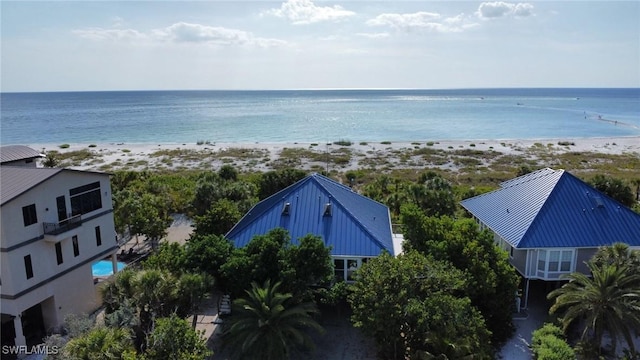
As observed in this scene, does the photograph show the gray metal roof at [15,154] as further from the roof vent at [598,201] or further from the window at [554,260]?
the roof vent at [598,201]

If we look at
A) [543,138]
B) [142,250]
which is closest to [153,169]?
[142,250]

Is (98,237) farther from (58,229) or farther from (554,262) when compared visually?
(554,262)

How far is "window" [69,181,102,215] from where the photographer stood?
925 inches

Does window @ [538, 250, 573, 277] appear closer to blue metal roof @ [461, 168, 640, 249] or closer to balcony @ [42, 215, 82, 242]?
blue metal roof @ [461, 168, 640, 249]

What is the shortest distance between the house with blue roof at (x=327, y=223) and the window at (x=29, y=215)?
9.67m

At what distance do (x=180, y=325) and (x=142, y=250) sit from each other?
19.0 metres

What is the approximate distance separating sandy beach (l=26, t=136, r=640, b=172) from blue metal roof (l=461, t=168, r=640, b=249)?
43934 millimetres

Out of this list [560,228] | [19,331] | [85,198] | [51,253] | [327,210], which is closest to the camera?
[19,331]

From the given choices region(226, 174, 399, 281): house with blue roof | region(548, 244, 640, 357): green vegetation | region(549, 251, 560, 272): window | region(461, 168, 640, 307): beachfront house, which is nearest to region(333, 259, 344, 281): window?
region(226, 174, 399, 281): house with blue roof

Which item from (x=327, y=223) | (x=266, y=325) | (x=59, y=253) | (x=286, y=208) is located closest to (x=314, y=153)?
(x=286, y=208)

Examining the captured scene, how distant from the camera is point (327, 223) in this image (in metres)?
25.3

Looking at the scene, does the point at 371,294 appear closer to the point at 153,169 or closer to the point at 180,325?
the point at 180,325

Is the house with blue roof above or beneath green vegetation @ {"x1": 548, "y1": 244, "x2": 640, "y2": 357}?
above

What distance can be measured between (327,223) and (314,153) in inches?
2488
